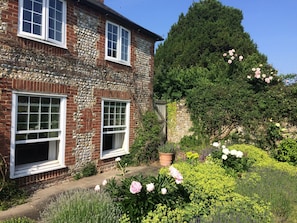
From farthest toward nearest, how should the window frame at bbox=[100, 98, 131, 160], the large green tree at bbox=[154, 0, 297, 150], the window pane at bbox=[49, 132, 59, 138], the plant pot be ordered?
the large green tree at bbox=[154, 0, 297, 150] → the plant pot → the window frame at bbox=[100, 98, 131, 160] → the window pane at bbox=[49, 132, 59, 138]

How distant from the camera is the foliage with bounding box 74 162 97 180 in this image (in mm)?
8133

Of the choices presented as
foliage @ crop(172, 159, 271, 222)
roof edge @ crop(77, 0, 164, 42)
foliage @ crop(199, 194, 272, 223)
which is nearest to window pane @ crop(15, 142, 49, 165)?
foliage @ crop(172, 159, 271, 222)

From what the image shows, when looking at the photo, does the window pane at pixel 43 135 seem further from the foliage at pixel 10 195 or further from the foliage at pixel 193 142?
the foliage at pixel 193 142

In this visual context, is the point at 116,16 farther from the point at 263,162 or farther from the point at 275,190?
the point at 275,190

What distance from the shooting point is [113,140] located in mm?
10344

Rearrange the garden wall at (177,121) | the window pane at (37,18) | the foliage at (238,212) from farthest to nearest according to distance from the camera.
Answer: the garden wall at (177,121)
the window pane at (37,18)
the foliage at (238,212)

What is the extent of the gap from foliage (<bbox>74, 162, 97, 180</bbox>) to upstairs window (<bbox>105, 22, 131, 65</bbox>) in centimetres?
385

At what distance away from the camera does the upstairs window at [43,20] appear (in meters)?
6.57

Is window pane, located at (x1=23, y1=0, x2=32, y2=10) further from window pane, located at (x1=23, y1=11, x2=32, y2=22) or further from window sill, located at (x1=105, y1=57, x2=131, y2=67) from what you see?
window sill, located at (x1=105, y1=57, x2=131, y2=67)

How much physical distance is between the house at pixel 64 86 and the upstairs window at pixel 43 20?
25 millimetres

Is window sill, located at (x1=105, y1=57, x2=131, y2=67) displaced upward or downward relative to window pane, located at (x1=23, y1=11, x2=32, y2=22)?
downward

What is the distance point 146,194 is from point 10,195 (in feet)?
12.4

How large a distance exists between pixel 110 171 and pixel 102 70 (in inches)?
147

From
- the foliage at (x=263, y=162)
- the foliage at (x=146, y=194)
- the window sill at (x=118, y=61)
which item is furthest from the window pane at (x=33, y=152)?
the foliage at (x=263, y=162)
